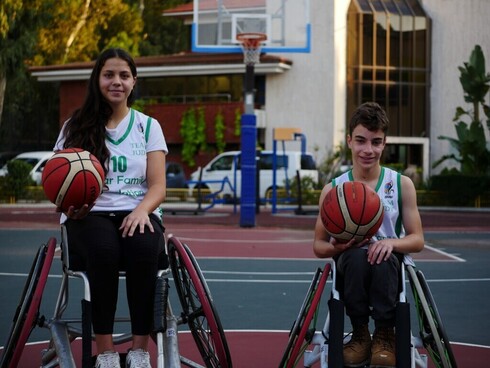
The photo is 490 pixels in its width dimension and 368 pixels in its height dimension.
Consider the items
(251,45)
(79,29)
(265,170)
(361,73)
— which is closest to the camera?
(251,45)

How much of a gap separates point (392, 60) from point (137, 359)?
38.3 meters

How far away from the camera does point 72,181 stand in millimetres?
5219

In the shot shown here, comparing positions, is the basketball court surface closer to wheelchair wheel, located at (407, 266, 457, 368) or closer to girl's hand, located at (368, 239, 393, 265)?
wheelchair wheel, located at (407, 266, 457, 368)

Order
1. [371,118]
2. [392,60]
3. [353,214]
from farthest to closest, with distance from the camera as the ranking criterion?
[392,60] < [371,118] < [353,214]

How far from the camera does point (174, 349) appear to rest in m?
5.28

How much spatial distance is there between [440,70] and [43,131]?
2068 cm

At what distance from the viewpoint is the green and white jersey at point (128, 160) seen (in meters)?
5.54

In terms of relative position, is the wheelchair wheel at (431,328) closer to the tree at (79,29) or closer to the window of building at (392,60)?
the window of building at (392,60)

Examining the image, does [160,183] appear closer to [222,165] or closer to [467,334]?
[467,334]

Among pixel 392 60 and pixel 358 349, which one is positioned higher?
pixel 392 60

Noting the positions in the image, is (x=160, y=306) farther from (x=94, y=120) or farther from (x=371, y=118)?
(x=371, y=118)

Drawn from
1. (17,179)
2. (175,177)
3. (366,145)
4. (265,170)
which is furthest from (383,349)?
(175,177)

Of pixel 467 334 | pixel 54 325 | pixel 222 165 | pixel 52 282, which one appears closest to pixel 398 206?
pixel 54 325

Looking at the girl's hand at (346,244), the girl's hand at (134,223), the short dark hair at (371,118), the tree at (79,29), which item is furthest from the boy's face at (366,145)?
the tree at (79,29)
